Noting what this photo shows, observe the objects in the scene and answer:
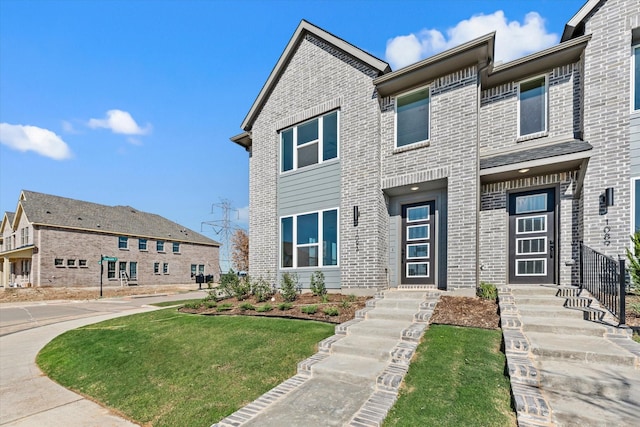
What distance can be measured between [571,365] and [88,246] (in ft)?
117

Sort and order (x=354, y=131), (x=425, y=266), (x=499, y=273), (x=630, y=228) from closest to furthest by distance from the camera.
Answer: (x=630, y=228) → (x=499, y=273) → (x=425, y=266) → (x=354, y=131)

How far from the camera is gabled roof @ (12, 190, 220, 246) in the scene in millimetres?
28562

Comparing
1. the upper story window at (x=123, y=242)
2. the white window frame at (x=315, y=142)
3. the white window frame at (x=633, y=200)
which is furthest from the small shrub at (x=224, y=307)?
the upper story window at (x=123, y=242)

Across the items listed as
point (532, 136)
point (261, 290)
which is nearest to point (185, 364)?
point (261, 290)

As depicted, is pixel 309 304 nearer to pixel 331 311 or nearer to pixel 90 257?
pixel 331 311

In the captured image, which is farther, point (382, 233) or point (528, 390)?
point (382, 233)

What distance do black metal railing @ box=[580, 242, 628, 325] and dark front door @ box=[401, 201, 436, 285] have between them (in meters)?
3.22

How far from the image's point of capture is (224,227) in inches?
1684

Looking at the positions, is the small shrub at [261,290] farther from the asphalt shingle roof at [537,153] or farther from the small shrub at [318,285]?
the asphalt shingle roof at [537,153]

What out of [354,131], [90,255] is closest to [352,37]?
[354,131]

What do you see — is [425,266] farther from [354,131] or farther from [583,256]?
[354,131]

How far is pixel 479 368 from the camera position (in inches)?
165

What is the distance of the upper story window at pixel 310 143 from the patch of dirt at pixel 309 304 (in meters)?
4.38

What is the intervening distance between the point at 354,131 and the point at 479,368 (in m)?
7.18
